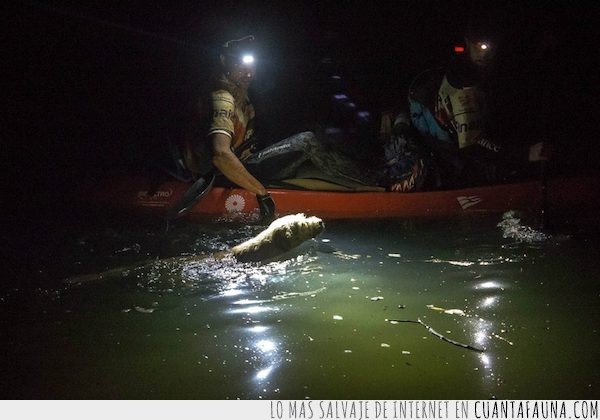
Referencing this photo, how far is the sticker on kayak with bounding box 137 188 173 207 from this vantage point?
681 cm

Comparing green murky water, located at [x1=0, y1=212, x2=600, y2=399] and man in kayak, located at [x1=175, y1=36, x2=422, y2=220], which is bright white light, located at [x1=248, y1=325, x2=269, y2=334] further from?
man in kayak, located at [x1=175, y1=36, x2=422, y2=220]

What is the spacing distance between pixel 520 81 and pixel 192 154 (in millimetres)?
4534

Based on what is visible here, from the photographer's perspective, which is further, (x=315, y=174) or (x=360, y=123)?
(x=360, y=123)

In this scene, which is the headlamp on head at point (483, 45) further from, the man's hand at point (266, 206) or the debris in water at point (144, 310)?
the debris in water at point (144, 310)

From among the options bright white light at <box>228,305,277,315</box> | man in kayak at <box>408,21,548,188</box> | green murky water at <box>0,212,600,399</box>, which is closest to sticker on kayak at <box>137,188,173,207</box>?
green murky water at <box>0,212,600,399</box>

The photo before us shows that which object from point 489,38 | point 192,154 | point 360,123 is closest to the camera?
point 489,38

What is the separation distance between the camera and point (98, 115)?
9.56m

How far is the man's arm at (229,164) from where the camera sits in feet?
20.2

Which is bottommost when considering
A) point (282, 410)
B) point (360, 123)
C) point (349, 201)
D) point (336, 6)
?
point (282, 410)

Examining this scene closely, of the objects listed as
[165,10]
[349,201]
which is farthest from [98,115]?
[349,201]

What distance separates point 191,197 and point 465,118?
3546 millimetres

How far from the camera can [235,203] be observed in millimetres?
6664

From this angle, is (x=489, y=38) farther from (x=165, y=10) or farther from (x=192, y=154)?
(x=165, y=10)

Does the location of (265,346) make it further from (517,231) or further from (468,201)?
(468,201)
